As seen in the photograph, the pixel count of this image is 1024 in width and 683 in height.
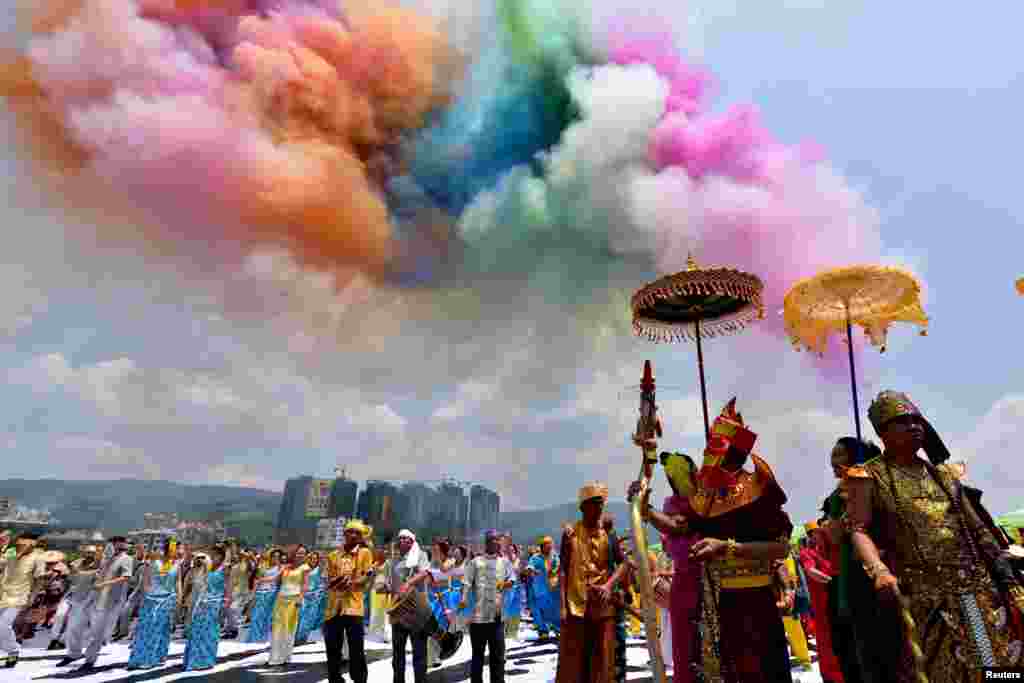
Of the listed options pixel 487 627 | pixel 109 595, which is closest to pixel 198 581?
pixel 109 595

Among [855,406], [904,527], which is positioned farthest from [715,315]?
[904,527]

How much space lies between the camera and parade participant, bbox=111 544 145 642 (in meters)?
13.1

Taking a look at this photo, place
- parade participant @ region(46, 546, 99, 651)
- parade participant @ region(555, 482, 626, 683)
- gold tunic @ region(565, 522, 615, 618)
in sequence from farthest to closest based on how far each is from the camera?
parade participant @ region(46, 546, 99, 651)
gold tunic @ region(565, 522, 615, 618)
parade participant @ region(555, 482, 626, 683)

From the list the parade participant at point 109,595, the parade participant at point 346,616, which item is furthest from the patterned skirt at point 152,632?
the parade participant at point 346,616

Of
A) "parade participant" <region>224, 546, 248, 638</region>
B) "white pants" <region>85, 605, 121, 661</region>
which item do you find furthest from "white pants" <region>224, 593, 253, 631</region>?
"white pants" <region>85, 605, 121, 661</region>

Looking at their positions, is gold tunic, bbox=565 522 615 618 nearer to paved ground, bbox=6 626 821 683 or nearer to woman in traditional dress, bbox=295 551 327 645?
paved ground, bbox=6 626 821 683

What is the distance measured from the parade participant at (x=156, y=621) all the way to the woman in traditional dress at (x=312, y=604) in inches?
114

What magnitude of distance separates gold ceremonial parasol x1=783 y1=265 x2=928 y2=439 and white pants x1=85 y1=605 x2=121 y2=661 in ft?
42.6

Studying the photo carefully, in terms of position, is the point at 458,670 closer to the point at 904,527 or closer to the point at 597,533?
the point at 597,533

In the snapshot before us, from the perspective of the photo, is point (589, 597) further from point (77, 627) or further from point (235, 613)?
point (235, 613)

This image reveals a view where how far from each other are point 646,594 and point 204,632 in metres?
9.43

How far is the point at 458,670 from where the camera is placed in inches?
352

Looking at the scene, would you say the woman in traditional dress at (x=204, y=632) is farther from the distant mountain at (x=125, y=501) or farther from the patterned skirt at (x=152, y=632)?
the distant mountain at (x=125, y=501)

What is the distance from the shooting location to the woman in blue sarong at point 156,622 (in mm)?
9477
